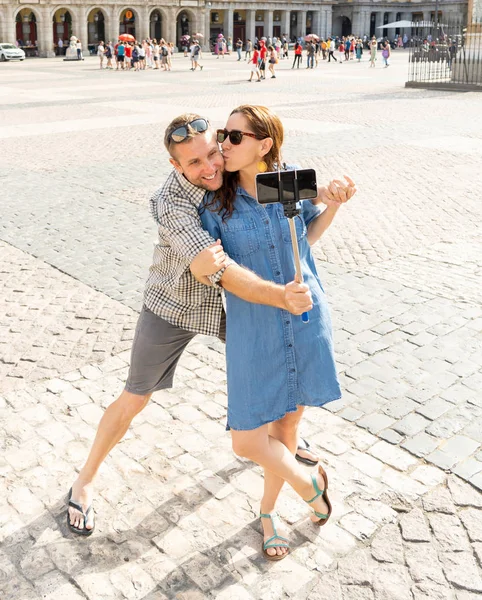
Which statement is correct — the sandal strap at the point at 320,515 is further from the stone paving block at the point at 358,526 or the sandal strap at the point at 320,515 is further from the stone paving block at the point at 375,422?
the stone paving block at the point at 375,422

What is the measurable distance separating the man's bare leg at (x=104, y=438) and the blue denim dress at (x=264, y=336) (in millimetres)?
607

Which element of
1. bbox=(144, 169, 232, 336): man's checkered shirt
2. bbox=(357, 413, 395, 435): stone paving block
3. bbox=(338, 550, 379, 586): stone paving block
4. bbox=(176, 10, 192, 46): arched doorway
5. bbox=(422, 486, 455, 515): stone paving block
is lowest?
bbox=(338, 550, 379, 586): stone paving block

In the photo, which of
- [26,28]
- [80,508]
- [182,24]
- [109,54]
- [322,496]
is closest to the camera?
[322,496]

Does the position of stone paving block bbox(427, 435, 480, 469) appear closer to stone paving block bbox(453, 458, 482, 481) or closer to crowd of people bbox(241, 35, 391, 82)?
stone paving block bbox(453, 458, 482, 481)

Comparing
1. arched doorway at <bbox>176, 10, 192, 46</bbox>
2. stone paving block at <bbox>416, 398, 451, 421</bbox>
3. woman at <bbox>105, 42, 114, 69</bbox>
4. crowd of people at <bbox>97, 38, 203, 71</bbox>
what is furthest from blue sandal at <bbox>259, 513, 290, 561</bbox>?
arched doorway at <bbox>176, 10, 192, 46</bbox>

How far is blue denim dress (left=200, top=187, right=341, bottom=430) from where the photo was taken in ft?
8.77

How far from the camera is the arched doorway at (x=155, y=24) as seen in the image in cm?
5966

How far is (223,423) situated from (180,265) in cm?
158

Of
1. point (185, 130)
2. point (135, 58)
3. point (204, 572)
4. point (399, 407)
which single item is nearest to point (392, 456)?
point (399, 407)

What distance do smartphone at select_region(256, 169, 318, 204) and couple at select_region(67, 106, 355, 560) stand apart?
1.00 feet

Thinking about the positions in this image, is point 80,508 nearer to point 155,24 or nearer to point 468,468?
point 468,468

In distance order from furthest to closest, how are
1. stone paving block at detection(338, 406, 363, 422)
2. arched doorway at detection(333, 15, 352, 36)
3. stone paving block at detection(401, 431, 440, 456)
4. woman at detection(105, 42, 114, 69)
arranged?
arched doorway at detection(333, 15, 352, 36)
woman at detection(105, 42, 114, 69)
stone paving block at detection(338, 406, 363, 422)
stone paving block at detection(401, 431, 440, 456)

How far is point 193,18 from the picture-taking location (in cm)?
6012

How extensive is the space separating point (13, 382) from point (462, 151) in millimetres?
A: 9881
